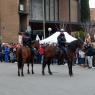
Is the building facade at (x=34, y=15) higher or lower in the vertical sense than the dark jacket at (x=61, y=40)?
higher

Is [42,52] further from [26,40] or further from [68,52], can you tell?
[26,40]

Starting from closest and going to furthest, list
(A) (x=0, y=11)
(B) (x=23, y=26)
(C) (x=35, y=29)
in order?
(A) (x=0, y=11)
(B) (x=23, y=26)
(C) (x=35, y=29)

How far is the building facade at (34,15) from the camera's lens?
60.0m

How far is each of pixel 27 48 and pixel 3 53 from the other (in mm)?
18523

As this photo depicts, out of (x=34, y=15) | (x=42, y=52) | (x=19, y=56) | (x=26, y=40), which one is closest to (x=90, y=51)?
(x=42, y=52)

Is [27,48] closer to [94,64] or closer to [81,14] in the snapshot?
[94,64]

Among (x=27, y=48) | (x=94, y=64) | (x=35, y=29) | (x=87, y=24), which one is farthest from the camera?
(x=87, y=24)

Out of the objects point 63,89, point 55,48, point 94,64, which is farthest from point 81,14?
point 63,89

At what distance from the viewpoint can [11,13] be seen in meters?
60.4

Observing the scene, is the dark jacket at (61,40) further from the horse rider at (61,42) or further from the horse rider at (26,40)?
the horse rider at (26,40)

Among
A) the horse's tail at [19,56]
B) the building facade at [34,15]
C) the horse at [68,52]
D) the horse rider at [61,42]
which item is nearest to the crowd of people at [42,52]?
the horse rider at [61,42]

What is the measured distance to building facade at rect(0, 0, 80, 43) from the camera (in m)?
60.0

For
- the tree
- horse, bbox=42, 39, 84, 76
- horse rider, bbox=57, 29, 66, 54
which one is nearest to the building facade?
the tree

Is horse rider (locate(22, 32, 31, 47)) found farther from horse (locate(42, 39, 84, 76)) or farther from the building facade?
the building facade
